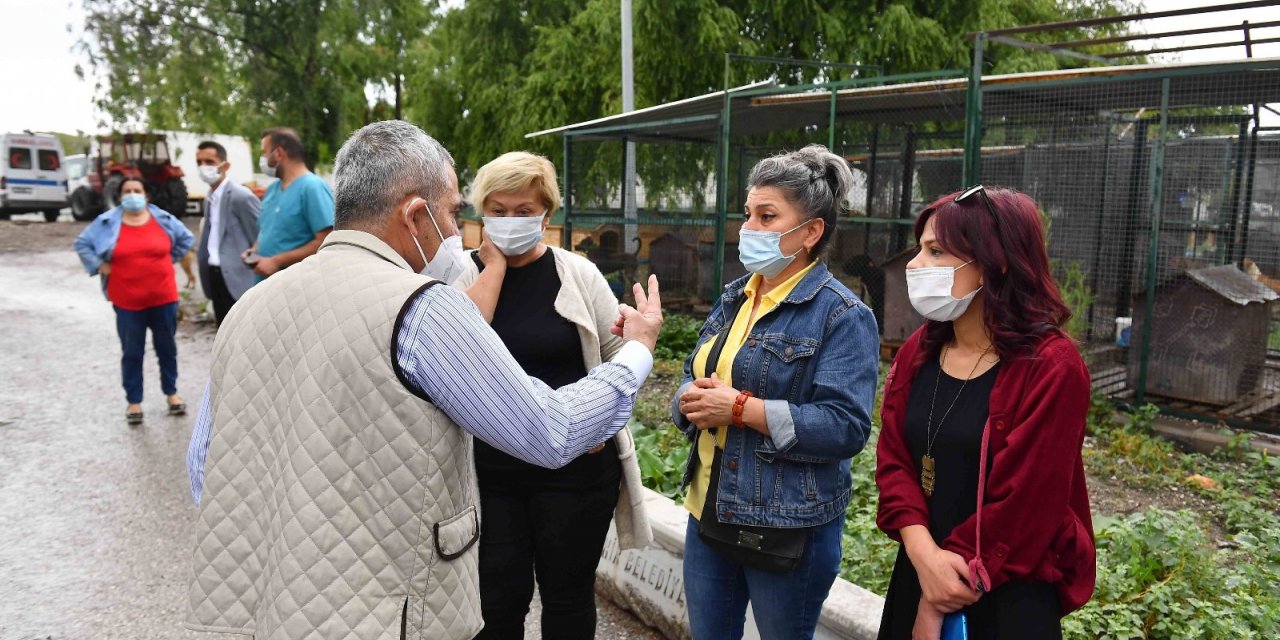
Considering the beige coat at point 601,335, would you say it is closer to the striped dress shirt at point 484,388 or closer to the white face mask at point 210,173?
the striped dress shirt at point 484,388

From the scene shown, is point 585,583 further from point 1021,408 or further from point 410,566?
point 1021,408

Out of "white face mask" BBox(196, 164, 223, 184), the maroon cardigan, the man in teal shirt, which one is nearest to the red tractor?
"white face mask" BBox(196, 164, 223, 184)

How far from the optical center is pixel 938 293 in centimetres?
215

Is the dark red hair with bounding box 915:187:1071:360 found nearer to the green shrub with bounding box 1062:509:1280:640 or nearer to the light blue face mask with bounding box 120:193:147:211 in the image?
the green shrub with bounding box 1062:509:1280:640

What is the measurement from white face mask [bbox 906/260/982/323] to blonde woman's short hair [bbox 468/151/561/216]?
4.20 ft

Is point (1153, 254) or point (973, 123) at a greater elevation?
point (973, 123)

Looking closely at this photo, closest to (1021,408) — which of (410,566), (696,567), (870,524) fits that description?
(696,567)

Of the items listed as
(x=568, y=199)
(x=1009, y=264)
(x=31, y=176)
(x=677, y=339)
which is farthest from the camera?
(x=31, y=176)

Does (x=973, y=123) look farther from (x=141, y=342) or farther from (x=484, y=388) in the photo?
(x=141, y=342)

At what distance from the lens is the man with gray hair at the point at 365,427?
1.74 meters

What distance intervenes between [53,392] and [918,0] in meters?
13.4

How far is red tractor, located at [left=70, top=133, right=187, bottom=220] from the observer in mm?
25078

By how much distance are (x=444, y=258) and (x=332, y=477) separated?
26.7 inches

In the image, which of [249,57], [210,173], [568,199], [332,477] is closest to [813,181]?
[332,477]
